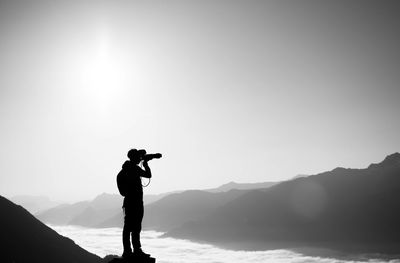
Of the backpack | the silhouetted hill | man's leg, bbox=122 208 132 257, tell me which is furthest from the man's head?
the silhouetted hill

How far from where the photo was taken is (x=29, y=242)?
99188 mm

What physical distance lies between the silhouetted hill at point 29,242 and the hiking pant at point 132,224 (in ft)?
316

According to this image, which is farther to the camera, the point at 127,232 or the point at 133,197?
the point at 133,197

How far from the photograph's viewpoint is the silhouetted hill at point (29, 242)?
3597 inches

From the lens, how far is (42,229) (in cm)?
11031

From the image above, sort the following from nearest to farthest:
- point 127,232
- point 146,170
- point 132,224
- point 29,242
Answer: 1. point 127,232
2. point 132,224
3. point 146,170
4. point 29,242

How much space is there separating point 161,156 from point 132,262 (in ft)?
9.97

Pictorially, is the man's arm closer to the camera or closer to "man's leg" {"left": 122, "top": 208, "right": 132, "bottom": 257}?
the camera

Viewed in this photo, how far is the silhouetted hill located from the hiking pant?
96.4 meters

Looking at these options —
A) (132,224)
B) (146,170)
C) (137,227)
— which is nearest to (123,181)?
(146,170)

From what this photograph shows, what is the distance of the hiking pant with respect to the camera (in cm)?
909

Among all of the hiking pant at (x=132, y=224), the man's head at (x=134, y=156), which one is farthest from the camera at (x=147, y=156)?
the hiking pant at (x=132, y=224)

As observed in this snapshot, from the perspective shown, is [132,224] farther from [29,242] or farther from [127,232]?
[29,242]

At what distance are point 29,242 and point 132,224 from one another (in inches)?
4293
